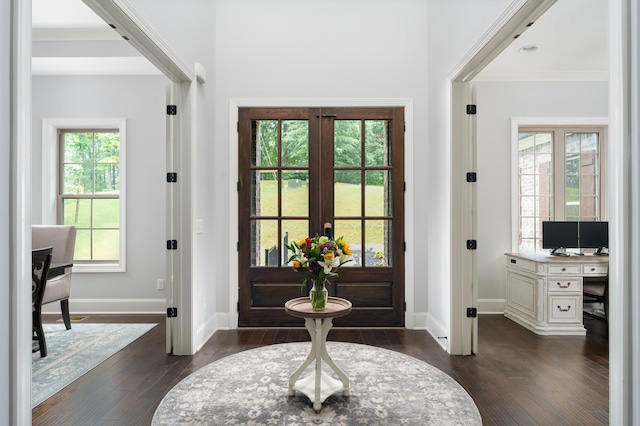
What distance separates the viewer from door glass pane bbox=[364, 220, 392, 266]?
4.46 meters

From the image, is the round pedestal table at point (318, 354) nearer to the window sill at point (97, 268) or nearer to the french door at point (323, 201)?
the french door at point (323, 201)

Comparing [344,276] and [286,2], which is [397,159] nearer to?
[344,276]

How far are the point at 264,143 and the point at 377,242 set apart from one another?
167 centimetres

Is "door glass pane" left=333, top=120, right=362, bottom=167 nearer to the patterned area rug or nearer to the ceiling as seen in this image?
the ceiling

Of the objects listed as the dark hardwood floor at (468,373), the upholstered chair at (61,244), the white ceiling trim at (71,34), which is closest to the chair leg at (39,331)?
the dark hardwood floor at (468,373)

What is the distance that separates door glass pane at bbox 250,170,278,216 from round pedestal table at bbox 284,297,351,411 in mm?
1868

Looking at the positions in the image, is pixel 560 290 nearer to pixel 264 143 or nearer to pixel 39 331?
pixel 264 143

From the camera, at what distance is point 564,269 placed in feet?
13.8

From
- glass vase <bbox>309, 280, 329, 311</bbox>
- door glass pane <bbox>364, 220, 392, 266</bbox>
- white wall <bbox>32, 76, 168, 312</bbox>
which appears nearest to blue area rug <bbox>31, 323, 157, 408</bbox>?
white wall <bbox>32, 76, 168, 312</bbox>

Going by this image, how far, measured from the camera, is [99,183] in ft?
16.9

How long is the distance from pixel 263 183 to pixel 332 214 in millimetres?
836
